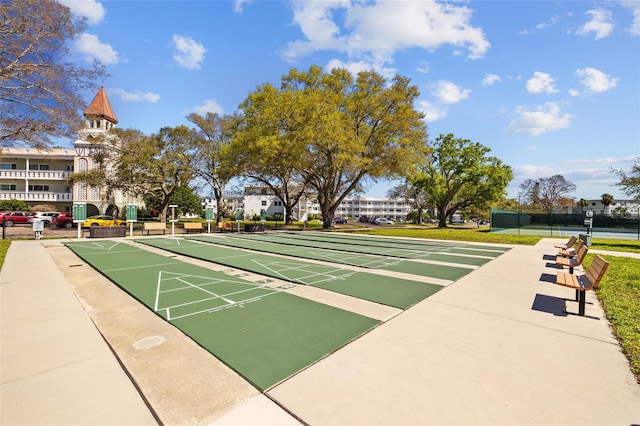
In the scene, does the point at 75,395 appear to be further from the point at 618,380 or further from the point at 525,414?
the point at 618,380

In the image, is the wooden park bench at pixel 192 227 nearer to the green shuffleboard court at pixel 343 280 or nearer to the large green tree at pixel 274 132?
the large green tree at pixel 274 132

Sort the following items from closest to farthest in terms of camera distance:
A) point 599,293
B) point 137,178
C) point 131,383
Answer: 1. point 131,383
2. point 599,293
3. point 137,178

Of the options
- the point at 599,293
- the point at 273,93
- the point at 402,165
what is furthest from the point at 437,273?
the point at 273,93

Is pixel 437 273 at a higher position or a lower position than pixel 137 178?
lower

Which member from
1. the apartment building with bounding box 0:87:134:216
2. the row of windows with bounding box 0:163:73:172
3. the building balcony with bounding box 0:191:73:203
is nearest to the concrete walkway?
the apartment building with bounding box 0:87:134:216

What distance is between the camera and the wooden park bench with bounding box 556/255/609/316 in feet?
16.6

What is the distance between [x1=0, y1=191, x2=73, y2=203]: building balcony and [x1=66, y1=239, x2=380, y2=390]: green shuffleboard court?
48.4 m

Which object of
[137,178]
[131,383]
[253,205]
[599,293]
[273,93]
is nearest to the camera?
[131,383]

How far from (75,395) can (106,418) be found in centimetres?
63

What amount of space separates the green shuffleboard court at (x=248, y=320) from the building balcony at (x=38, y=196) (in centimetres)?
4844

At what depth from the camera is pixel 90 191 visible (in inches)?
1666

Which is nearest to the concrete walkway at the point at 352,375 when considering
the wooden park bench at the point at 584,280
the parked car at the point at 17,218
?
the wooden park bench at the point at 584,280

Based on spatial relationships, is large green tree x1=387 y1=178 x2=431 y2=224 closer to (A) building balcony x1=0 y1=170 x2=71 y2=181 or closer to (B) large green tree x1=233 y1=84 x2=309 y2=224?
(B) large green tree x1=233 y1=84 x2=309 y2=224

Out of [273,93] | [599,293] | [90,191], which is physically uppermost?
[273,93]
